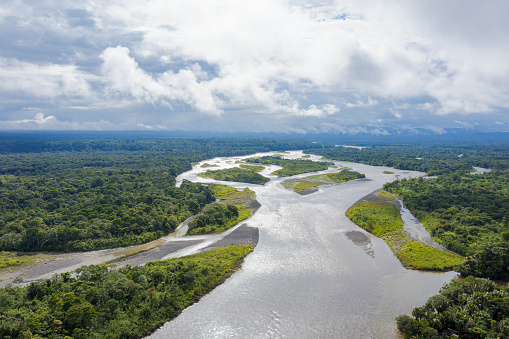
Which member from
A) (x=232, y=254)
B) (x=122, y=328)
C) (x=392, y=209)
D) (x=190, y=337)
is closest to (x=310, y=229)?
(x=232, y=254)

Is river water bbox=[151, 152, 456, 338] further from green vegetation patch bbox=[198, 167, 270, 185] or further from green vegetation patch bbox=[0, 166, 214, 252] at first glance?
green vegetation patch bbox=[198, 167, 270, 185]

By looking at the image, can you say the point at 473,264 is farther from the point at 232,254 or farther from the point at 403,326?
the point at 232,254

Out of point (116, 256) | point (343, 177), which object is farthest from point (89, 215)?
point (343, 177)

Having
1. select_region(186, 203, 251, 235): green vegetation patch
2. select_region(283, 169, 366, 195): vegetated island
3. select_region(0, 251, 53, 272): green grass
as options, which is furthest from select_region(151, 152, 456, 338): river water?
select_region(283, 169, 366, 195): vegetated island

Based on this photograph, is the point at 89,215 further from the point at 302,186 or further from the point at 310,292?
the point at 302,186

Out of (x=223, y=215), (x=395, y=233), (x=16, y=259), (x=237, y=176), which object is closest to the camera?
(x=16, y=259)

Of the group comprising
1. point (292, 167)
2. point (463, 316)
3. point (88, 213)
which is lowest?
point (463, 316)

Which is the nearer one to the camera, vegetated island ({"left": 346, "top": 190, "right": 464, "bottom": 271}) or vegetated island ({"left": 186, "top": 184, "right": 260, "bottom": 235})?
vegetated island ({"left": 346, "top": 190, "right": 464, "bottom": 271})
